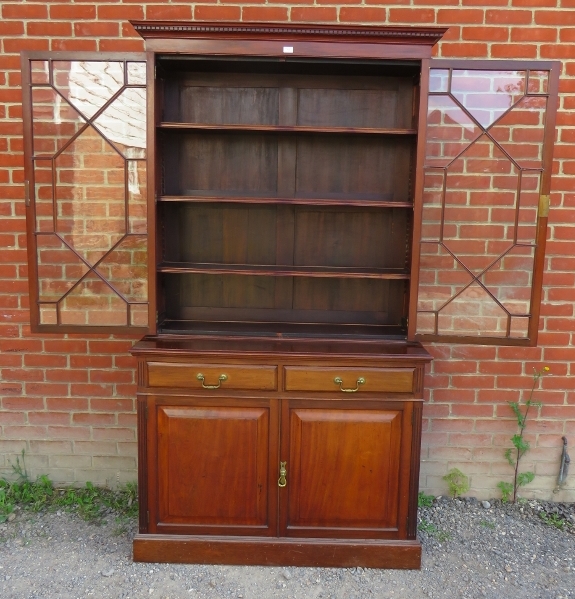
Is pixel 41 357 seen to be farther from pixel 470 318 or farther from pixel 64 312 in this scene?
pixel 470 318

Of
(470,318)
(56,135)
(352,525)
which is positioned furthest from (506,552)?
(56,135)

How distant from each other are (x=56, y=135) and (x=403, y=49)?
1527mm

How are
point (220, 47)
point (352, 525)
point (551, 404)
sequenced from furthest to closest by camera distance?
1. point (551, 404)
2. point (352, 525)
3. point (220, 47)

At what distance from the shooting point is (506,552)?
7.93ft

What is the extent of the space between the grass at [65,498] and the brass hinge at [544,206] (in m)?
2.39

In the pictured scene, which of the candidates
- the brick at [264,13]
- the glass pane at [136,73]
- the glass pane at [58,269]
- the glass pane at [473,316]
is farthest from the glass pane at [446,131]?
the glass pane at [58,269]

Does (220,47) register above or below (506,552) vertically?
above

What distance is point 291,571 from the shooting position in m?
2.25

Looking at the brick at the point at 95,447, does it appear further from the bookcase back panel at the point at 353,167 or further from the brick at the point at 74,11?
the brick at the point at 74,11

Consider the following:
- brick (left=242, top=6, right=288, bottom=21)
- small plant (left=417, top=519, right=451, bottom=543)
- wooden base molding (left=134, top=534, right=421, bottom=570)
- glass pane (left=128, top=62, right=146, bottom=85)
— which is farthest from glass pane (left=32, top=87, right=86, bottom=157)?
small plant (left=417, top=519, right=451, bottom=543)

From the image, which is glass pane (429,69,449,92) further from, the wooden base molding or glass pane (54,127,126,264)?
the wooden base molding

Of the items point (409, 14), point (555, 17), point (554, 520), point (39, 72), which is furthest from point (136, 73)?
point (554, 520)

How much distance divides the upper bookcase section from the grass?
218 centimetres

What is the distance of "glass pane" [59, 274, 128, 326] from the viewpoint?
2.36 meters
